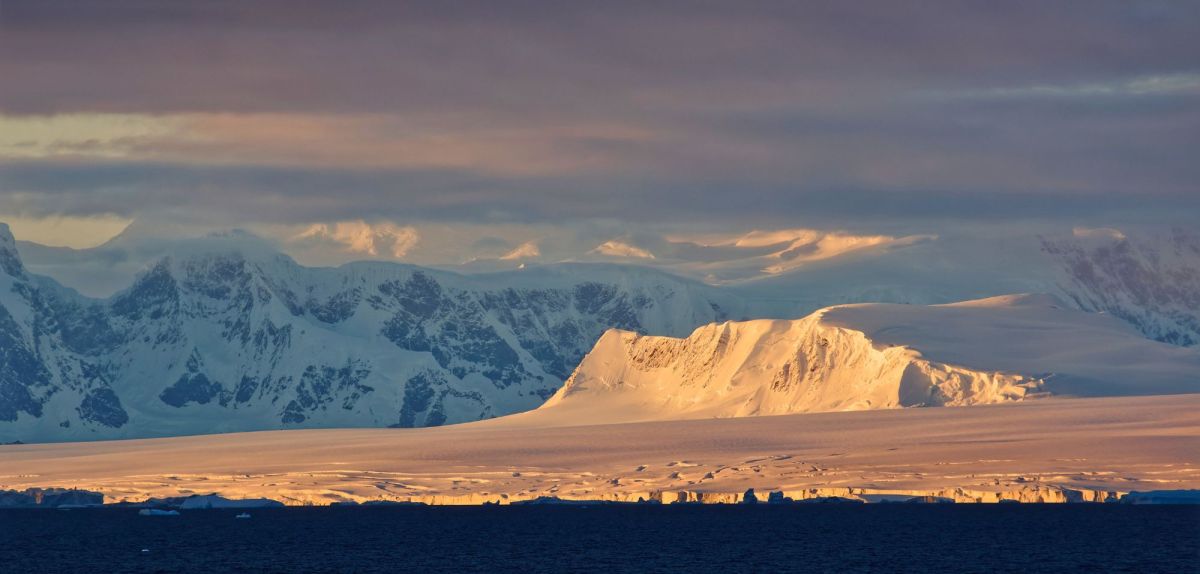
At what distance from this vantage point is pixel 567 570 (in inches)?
6978

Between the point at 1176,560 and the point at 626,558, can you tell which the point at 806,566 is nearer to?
the point at 626,558

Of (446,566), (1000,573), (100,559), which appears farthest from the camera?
(100,559)

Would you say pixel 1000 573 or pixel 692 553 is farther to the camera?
pixel 692 553

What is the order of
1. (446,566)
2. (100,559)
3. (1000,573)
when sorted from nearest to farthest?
(1000,573)
(446,566)
(100,559)

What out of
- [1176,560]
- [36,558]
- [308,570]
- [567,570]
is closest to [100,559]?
[36,558]

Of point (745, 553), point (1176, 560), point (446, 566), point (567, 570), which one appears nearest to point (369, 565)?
point (446, 566)

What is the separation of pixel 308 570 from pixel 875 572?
45.4m

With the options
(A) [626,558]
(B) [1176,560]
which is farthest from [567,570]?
(B) [1176,560]

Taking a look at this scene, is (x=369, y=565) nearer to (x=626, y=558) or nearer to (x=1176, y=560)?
(x=626, y=558)

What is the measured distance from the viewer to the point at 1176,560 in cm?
17625

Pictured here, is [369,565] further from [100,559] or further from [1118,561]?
[1118,561]

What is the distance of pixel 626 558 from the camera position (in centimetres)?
18825

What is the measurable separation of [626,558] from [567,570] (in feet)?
39.4

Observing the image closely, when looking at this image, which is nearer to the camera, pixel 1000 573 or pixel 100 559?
pixel 1000 573
